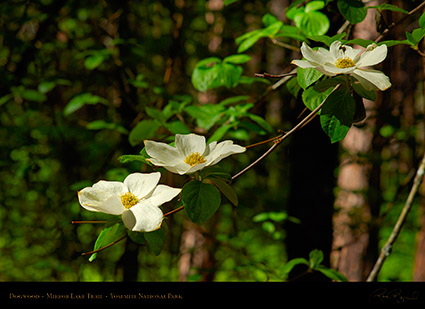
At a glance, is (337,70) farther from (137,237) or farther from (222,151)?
(137,237)

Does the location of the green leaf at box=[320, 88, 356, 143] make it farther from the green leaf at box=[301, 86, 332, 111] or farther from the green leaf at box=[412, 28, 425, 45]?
the green leaf at box=[412, 28, 425, 45]

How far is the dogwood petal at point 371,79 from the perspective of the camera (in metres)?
0.41

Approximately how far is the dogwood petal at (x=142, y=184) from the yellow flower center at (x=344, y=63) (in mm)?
236

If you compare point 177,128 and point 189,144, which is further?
→ point 177,128

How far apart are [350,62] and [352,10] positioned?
22 centimetres

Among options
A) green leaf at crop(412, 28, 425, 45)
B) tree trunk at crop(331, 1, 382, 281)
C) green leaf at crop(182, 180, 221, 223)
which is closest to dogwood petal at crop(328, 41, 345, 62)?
green leaf at crop(412, 28, 425, 45)

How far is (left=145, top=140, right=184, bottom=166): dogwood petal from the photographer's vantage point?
16.7 inches

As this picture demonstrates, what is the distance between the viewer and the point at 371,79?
0.41 metres

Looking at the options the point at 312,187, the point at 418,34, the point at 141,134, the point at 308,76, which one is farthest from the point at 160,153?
the point at 312,187

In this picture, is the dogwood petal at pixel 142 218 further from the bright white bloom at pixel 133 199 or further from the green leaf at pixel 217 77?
the green leaf at pixel 217 77
